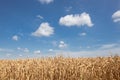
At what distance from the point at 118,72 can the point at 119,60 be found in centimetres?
102

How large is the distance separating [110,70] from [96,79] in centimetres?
99

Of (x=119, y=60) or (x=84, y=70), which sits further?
(x=119, y=60)

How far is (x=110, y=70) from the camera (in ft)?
35.7

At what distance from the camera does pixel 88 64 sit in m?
11.2

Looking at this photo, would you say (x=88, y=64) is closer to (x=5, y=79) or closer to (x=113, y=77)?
(x=113, y=77)

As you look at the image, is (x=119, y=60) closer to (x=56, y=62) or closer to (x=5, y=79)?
(x=56, y=62)

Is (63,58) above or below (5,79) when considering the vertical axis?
above

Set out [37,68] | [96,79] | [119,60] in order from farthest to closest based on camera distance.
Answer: [119,60]
[37,68]
[96,79]

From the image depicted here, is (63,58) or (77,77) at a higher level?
(63,58)

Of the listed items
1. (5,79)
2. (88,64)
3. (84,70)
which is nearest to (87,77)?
(84,70)

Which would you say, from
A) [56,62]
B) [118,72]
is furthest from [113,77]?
[56,62]

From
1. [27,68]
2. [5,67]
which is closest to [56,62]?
[27,68]

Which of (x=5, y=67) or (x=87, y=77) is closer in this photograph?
(x=87, y=77)

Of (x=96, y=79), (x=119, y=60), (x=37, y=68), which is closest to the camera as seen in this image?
(x=96, y=79)
